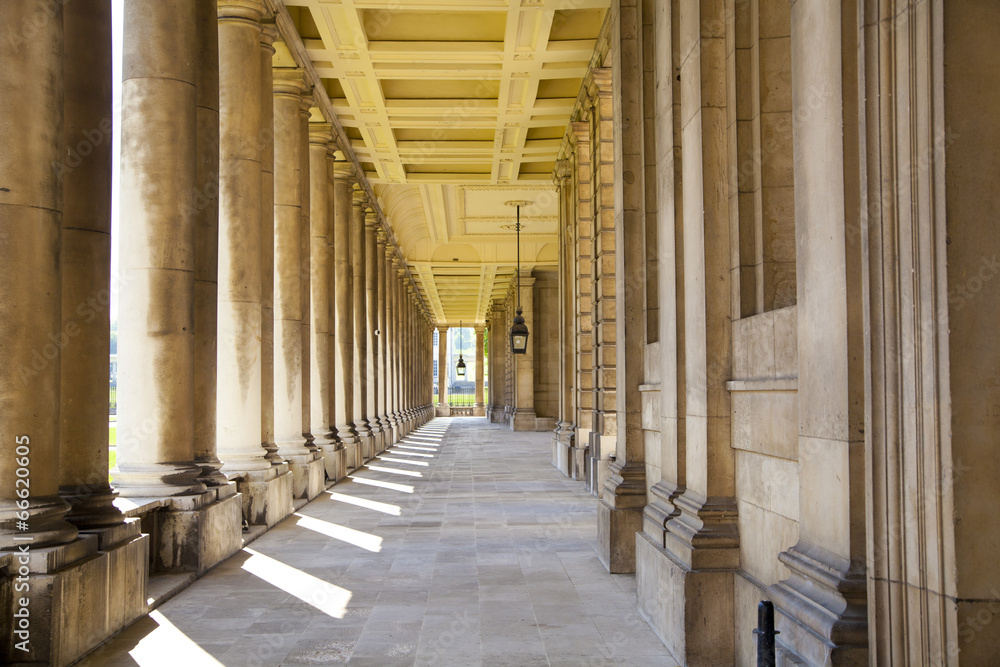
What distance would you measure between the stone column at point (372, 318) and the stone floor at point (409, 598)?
12628mm

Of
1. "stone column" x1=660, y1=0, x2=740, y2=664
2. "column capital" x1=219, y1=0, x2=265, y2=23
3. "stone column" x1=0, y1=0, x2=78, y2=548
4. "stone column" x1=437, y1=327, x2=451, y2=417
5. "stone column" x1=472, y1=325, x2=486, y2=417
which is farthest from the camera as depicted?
"stone column" x1=472, y1=325, x2=486, y2=417

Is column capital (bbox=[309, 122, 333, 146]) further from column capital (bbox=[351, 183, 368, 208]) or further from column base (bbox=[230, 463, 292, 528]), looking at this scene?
column base (bbox=[230, 463, 292, 528])

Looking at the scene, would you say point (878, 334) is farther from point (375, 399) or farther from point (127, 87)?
point (375, 399)

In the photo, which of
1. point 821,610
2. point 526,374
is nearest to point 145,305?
point 821,610

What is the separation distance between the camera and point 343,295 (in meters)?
21.1

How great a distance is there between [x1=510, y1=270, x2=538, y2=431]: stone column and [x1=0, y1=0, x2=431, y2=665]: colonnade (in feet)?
70.9

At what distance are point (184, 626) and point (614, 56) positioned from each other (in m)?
8.18

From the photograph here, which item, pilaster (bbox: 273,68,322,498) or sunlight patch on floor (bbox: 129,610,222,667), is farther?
pilaster (bbox: 273,68,322,498)

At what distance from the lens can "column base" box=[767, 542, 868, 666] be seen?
3936 millimetres

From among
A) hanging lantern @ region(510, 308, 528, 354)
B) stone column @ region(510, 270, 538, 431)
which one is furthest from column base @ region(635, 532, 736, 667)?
stone column @ region(510, 270, 538, 431)

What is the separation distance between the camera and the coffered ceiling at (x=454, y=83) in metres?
14.9

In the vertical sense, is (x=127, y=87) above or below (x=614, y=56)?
below

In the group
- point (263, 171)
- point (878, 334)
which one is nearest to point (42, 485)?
point (878, 334)

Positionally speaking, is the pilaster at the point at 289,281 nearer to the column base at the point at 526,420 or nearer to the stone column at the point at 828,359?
Answer: the stone column at the point at 828,359
